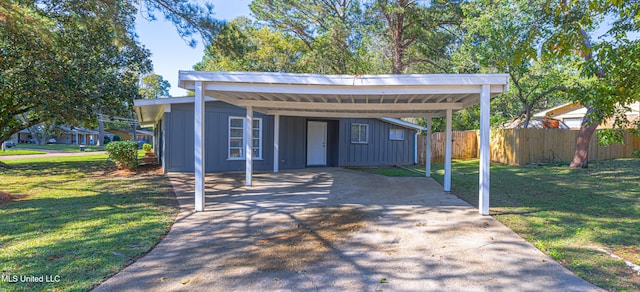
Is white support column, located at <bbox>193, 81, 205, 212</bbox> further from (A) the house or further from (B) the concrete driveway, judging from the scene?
(B) the concrete driveway

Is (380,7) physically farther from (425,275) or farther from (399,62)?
(425,275)

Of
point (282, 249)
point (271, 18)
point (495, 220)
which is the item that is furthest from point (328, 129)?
point (282, 249)

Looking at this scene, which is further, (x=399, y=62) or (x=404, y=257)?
(x=399, y=62)

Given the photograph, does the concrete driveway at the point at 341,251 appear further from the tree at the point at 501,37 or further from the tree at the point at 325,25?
the tree at the point at 325,25

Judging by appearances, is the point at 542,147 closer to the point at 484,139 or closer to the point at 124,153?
the point at 484,139

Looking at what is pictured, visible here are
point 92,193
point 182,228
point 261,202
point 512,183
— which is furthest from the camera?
point 512,183

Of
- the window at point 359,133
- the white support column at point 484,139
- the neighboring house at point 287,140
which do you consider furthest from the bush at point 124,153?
the white support column at point 484,139

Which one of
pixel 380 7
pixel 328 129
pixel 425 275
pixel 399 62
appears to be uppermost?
pixel 380 7

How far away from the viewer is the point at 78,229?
4.41 m

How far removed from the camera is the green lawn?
3.31 m

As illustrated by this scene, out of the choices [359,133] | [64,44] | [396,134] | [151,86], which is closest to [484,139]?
[359,133]

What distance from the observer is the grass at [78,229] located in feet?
10.1

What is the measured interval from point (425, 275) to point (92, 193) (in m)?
7.22

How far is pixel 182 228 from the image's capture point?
459 cm
